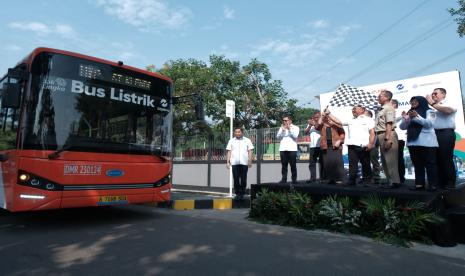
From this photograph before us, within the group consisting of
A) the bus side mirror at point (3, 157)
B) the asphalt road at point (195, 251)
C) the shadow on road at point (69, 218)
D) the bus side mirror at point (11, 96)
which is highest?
the bus side mirror at point (11, 96)

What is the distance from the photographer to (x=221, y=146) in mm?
14141

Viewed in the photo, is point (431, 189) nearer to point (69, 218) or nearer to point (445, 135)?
point (445, 135)

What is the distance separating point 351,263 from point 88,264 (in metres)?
2.85

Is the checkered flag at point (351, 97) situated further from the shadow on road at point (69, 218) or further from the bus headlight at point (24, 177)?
the bus headlight at point (24, 177)

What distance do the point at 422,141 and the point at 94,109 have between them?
5329 millimetres

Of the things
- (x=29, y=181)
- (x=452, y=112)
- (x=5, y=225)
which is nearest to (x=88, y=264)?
(x=29, y=181)

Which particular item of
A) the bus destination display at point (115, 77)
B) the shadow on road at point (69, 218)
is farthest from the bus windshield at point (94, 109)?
the shadow on road at point (69, 218)

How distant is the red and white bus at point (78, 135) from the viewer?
582 cm

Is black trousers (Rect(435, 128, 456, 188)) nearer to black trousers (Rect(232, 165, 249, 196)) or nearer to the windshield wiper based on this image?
black trousers (Rect(232, 165, 249, 196))

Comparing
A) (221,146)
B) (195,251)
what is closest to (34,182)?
(195,251)

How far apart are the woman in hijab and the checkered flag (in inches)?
150

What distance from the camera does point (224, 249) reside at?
4766 mm

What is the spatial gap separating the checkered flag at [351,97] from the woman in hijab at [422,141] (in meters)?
3.81

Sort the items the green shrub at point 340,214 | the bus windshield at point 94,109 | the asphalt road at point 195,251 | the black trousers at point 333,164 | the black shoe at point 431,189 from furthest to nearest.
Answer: the black trousers at point 333,164
the bus windshield at point 94,109
the green shrub at point 340,214
the black shoe at point 431,189
the asphalt road at point 195,251
